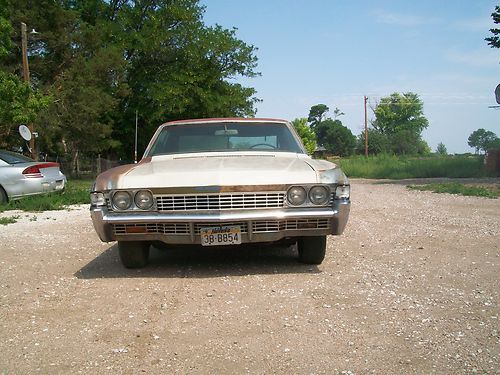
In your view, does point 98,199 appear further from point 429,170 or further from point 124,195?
point 429,170

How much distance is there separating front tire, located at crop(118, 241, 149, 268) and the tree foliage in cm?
2037

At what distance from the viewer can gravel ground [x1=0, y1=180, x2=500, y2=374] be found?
9.73 ft

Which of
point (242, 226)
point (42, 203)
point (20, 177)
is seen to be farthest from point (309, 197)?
point (20, 177)

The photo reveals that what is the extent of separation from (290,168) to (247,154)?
0.96m

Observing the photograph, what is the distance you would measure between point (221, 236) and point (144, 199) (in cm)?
77

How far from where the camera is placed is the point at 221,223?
A: 14.8 feet

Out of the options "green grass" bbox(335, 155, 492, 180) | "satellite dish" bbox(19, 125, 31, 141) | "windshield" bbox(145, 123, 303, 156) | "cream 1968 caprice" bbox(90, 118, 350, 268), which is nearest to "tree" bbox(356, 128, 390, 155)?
"green grass" bbox(335, 155, 492, 180)

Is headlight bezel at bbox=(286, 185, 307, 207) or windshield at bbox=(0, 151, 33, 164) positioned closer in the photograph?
headlight bezel at bbox=(286, 185, 307, 207)

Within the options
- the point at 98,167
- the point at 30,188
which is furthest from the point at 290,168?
the point at 98,167

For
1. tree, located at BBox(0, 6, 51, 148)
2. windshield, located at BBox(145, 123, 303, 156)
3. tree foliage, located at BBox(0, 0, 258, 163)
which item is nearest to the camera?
windshield, located at BBox(145, 123, 303, 156)

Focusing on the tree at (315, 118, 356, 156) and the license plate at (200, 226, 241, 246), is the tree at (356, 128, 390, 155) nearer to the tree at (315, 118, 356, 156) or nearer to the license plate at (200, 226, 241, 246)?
the tree at (315, 118, 356, 156)

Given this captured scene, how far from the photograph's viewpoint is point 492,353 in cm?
298

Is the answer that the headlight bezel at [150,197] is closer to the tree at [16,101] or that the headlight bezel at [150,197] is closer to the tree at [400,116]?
the tree at [16,101]

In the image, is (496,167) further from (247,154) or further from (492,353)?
(492,353)
